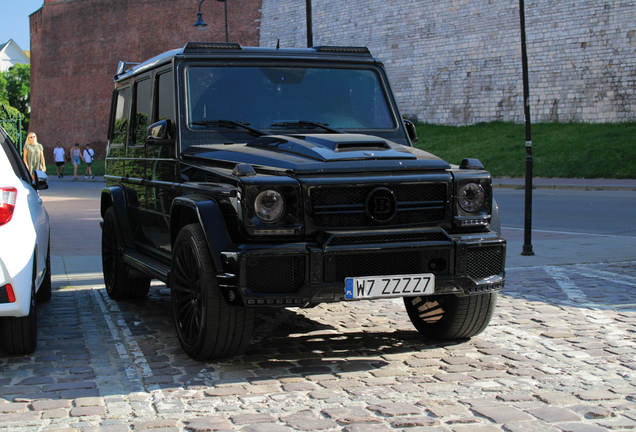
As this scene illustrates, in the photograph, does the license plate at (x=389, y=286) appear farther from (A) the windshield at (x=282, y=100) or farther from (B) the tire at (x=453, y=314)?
(A) the windshield at (x=282, y=100)

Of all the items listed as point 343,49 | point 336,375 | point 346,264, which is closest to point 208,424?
point 336,375

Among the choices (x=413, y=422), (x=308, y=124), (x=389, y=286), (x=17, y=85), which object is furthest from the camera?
(x=17, y=85)

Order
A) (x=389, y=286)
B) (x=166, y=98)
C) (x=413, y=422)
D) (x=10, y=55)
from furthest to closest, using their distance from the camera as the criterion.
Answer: (x=10, y=55) < (x=166, y=98) < (x=389, y=286) < (x=413, y=422)

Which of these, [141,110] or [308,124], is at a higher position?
[141,110]

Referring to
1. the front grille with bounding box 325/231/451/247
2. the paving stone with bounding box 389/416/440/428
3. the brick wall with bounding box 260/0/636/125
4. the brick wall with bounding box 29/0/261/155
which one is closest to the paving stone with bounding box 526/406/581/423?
the paving stone with bounding box 389/416/440/428

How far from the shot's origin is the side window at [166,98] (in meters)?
5.68

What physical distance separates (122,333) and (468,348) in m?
2.55

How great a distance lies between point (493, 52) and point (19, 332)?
128 feet

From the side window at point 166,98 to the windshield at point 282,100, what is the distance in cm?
17

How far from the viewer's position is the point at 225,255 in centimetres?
430

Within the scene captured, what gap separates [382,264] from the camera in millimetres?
4426

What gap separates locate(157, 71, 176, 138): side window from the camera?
5.68m

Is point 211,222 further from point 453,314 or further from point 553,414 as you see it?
point 553,414

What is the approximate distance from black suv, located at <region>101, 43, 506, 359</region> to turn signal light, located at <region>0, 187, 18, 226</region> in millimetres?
987
